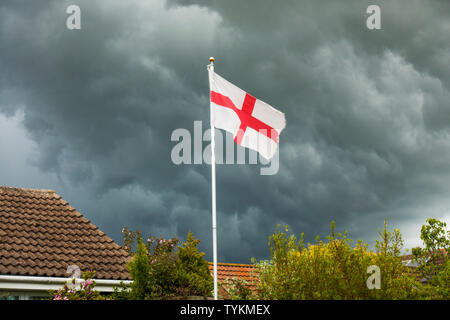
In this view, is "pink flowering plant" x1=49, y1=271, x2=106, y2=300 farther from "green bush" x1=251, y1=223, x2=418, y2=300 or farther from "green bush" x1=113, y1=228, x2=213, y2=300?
"green bush" x1=251, y1=223, x2=418, y2=300

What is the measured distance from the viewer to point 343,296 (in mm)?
Result: 10047

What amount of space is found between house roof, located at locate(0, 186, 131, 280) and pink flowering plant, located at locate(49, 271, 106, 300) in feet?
2.29

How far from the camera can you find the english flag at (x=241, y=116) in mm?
11844

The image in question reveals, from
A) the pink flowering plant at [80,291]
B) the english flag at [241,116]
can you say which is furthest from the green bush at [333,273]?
the pink flowering plant at [80,291]

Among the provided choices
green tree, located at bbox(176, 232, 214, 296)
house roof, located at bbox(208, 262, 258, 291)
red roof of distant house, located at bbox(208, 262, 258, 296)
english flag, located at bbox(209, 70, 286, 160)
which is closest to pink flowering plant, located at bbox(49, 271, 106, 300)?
green tree, located at bbox(176, 232, 214, 296)

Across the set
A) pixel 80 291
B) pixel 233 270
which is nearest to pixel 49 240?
pixel 80 291

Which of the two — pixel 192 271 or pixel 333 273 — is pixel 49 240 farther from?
pixel 333 273

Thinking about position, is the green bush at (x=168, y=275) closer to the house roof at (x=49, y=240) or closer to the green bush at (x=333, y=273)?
the house roof at (x=49, y=240)

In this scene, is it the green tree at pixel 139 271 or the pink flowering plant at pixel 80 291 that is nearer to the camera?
the pink flowering plant at pixel 80 291

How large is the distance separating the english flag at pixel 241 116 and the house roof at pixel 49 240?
19.6 ft

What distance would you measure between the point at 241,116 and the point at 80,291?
6297mm

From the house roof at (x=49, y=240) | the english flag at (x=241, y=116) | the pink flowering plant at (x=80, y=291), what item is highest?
the english flag at (x=241, y=116)
